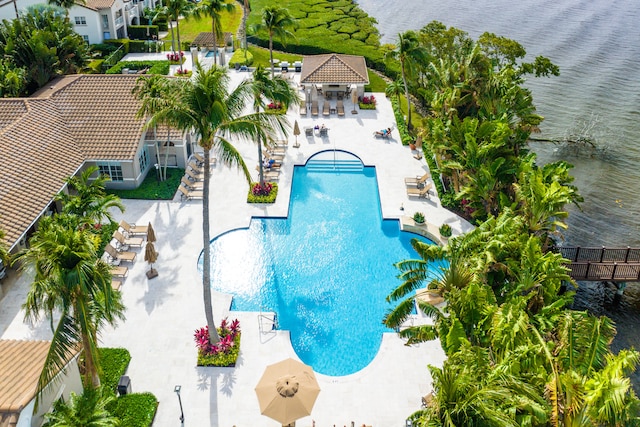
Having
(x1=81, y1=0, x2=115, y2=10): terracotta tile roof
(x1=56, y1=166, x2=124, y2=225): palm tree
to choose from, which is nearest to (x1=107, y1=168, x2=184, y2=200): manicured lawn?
(x1=56, y1=166, x2=124, y2=225): palm tree

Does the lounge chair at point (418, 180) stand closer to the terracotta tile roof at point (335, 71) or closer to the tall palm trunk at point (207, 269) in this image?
the terracotta tile roof at point (335, 71)

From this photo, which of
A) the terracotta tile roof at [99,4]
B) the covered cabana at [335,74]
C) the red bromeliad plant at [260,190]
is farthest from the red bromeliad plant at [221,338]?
the terracotta tile roof at [99,4]

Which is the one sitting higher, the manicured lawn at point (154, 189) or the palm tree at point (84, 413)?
the palm tree at point (84, 413)

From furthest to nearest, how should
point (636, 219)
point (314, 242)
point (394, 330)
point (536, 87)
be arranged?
point (536, 87) < point (636, 219) < point (314, 242) < point (394, 330)

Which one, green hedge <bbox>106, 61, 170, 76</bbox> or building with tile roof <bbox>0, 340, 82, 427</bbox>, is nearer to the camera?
building with tile roof <bbox>0, 340, 82, 427</bbox>

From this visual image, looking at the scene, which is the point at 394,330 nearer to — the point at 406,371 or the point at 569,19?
the point at 406,371

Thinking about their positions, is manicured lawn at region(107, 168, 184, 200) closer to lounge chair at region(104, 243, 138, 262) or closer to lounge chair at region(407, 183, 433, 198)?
lounge chair at region(104, 243, 138, 262)

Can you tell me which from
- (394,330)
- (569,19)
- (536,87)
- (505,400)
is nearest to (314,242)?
(394,330)
